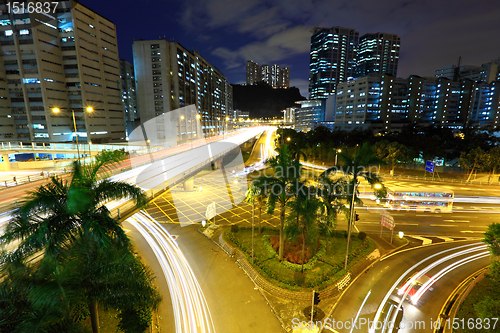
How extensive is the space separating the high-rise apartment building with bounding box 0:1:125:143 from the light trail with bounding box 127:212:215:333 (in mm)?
51319

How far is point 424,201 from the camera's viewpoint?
85.4 feet

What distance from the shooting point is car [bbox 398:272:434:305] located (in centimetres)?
1283

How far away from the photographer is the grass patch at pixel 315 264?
13531mm

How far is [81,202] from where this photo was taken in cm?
656

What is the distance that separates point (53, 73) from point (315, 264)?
74.9m

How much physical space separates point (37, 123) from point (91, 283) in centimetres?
7347

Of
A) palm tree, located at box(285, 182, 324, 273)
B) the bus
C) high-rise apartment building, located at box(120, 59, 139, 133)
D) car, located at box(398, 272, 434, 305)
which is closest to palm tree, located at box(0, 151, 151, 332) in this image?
palm tree, located at box(285, 182, 324, 273)

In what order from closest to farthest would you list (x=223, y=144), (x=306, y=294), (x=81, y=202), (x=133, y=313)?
1. (x=81, y=202)
2. (x=133, y=313)
3. (x=306, y=294)
4. (x=223, y=144)

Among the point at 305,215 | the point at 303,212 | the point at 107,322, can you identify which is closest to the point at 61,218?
the point at 107,322

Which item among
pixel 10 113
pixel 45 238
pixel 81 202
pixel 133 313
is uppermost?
pixel 10 113

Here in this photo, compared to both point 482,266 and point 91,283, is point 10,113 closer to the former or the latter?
point 91,283

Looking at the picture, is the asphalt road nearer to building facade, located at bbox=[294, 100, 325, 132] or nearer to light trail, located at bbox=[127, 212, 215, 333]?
light trail, located at bbox=[127, 212, 215, 333]

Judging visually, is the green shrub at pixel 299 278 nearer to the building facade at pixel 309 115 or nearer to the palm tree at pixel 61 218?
the palm tree at pixel 61 218

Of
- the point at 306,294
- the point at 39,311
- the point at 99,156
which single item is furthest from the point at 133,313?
the point at 306,294
